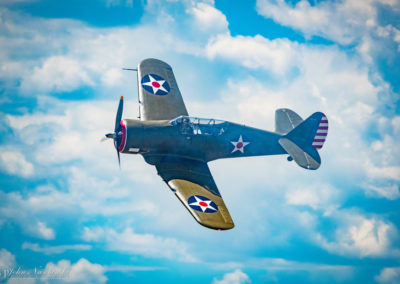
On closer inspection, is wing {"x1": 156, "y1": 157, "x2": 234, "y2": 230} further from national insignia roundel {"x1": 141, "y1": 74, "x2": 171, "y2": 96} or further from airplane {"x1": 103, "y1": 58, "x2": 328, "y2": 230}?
national insignia roundel {"x1": 141, "y1": 74, "x2": 171, "y2": 96}

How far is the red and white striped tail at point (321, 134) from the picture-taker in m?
26.8

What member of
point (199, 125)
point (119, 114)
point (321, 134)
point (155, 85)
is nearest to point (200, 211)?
point (199, 125)

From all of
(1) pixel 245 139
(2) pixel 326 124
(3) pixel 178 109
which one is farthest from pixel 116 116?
(2) pixel 326 124

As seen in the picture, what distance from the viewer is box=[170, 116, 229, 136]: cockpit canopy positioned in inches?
950

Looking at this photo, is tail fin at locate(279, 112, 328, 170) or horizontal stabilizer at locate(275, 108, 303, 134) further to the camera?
horizontal stabilizer at locate(275, 108, 303, 134)

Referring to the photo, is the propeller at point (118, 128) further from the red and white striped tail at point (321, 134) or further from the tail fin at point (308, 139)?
the red and white striped tail at point (321, 134)

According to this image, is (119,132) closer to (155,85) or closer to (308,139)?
(155,85)

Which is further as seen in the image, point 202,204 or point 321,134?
point 321,134

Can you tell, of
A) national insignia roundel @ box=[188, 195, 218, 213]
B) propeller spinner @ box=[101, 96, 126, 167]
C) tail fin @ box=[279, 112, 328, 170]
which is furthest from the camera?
tail fin @ box=[279, 112, 328, 170]

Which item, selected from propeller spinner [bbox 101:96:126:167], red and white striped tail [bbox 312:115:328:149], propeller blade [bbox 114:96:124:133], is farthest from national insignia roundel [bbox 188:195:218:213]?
red and white striped tail [bbox 312:115:328:149]

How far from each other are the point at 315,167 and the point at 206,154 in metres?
5.39

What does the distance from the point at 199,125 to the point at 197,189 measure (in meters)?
3.38

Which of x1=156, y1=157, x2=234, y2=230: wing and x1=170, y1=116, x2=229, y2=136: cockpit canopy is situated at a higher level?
x1=170, y1=116, x2=229, y2=136: cockpit canopy

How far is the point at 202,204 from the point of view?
21688 millimetres
